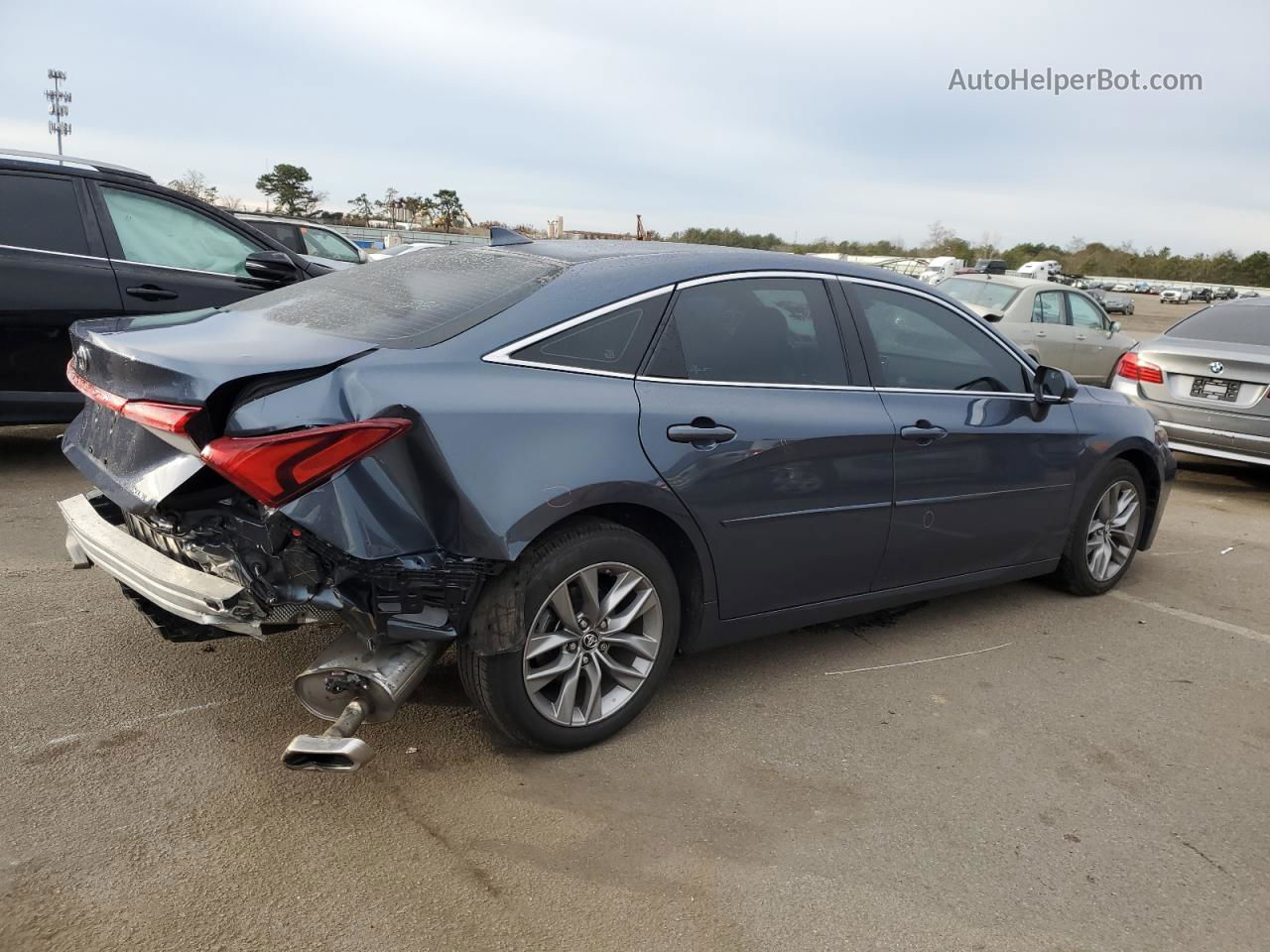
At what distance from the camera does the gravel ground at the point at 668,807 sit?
2496 millimetres

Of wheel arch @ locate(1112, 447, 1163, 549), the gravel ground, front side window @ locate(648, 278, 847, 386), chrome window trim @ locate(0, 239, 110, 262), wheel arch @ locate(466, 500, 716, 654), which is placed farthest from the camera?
chrome window trim @ locate(0, 239, 110, 262)

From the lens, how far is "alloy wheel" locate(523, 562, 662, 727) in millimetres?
3129

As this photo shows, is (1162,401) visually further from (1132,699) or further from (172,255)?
(172,255)

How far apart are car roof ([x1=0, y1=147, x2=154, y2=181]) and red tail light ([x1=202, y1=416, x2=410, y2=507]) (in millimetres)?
4320

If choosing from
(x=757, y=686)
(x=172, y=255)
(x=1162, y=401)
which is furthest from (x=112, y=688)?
(x=1162, y=401)

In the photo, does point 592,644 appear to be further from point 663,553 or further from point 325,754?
point 325,754

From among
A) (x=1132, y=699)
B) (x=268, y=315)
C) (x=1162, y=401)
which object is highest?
(x=268, y=315)

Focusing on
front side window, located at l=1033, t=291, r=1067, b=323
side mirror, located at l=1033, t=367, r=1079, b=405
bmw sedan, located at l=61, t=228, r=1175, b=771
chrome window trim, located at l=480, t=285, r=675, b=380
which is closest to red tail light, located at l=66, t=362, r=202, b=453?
bmw sedan, located at l=61, t=228, r=1175, b=771

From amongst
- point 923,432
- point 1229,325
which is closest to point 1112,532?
point 923,432

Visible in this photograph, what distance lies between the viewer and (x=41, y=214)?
5.91m

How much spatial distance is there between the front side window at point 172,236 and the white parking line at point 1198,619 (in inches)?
221

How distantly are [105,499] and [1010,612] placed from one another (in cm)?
395

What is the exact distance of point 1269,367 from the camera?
7605 mm

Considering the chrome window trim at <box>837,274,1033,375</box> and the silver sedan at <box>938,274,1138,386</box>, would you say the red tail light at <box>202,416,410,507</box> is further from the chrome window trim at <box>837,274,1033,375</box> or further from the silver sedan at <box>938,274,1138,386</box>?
the silver sedan at <box>938,274,1138,386</box>
